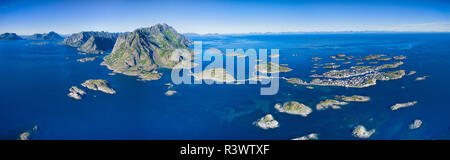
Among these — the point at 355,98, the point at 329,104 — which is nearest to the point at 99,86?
the point at 329,104

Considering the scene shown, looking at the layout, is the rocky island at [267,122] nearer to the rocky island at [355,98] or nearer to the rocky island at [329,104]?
the rocky island at [329,104]

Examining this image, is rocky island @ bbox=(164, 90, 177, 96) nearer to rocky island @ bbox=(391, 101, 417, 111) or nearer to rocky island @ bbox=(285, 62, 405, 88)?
rocky island @ bbox=(285, 62, 405, 88)

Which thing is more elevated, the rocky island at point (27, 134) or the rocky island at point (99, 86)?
the rocky island at point (99, 86)

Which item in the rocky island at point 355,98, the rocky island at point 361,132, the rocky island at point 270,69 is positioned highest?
the rocky island at point 270,69

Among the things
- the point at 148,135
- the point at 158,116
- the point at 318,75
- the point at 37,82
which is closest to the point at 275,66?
the point at 318,75

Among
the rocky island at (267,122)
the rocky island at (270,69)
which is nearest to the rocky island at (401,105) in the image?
the rocky island at (267,122)

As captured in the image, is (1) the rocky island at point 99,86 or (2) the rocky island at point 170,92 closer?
(2) the rocky island at point 170,92

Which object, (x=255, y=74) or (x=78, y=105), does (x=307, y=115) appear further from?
(x=78, y=105)
